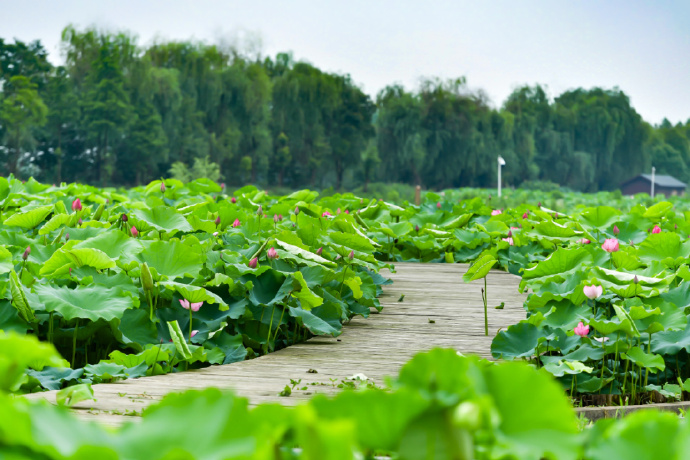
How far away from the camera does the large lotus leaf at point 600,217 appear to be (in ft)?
14.0

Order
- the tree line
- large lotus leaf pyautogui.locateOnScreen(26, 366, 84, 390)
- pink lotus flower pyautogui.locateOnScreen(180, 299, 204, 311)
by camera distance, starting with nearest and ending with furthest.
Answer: large lotus leaf pyautogui.locateOnScreen(26, 366, 84, 390) < pink lotus flower pyautogui.locateOnScreen(180, 299, 204, 311) < the tree line

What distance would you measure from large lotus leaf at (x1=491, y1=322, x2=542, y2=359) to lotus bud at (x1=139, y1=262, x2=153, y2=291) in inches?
48.2

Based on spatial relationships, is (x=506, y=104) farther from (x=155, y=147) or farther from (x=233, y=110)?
(x=155, y=147)

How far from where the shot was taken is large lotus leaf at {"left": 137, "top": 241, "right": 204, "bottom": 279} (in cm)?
255

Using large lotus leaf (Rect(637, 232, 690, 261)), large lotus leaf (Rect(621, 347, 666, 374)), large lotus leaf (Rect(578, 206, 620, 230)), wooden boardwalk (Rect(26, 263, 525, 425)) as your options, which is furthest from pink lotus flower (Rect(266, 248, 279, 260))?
large lotus leaf (Rect(578, 206, 620, 230))

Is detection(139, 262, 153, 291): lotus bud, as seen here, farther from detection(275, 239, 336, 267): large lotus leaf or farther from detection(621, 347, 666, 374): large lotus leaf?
detection(621, 347, 666, 374): large lotus leaf

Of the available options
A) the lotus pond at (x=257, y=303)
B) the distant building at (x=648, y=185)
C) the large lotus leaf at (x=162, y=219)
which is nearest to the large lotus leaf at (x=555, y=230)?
the lotus pond at (x=257, y=303)

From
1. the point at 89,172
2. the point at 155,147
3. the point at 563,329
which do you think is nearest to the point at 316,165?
the point at 155,147

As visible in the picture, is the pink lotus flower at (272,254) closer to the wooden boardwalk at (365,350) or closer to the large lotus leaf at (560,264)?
the wooden boardwalk at (365,350)

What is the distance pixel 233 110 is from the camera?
30.7m

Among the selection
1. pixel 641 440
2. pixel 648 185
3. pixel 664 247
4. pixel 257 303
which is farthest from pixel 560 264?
pixel 648 185

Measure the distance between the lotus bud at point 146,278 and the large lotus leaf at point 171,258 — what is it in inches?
8.2

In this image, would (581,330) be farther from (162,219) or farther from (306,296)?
(162,219)

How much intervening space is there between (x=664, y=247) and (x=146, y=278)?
2.47 m
